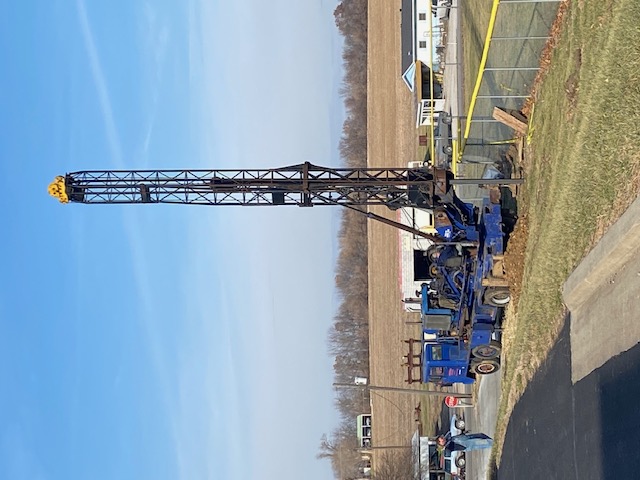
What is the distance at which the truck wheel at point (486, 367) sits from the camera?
85.3ft

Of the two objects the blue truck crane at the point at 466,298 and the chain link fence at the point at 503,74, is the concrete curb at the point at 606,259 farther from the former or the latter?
the chain link fence at the point at 503,74

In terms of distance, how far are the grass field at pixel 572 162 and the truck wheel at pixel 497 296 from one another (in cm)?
88

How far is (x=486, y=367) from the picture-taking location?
86.5ft

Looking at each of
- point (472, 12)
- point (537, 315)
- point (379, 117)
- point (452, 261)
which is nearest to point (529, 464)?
point (537, 315)

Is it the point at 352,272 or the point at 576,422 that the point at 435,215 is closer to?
the point at 576,422

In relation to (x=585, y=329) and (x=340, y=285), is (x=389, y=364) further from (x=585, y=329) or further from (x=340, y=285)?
(x=585, y=329)

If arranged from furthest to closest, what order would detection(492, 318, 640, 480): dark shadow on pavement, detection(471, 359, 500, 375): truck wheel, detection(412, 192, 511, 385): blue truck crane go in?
1. detection(471, 359, 500, 375): truck wheel
2. detection(412, 192, 511, 385): blue truck crane
3. detection(492, 318, 640, 480): dark shadow on pavement

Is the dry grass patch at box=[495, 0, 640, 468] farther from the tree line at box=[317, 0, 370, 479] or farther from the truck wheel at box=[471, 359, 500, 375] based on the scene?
the tree line at box=[317, 0, 370, 479]

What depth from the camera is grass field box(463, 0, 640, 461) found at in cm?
1373

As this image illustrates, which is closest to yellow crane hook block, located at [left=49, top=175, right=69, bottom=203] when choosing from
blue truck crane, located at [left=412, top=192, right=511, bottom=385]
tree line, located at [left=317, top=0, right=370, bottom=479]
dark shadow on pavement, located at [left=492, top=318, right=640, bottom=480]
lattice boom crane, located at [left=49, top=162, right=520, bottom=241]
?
lattice boom crane, located at [left=49, top=162, right=520, bottom=241]

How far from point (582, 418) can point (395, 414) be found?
45129mm

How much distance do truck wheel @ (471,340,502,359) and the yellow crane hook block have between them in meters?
15.3

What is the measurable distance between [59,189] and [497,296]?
611 inches

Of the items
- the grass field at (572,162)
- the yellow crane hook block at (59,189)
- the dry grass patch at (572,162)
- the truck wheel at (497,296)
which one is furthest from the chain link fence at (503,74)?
the yellow crane hook block at (59,189)
